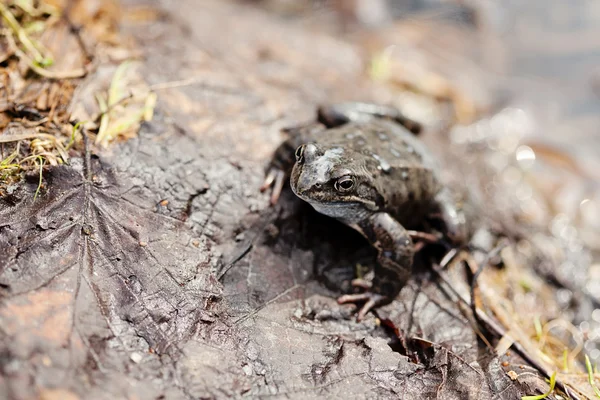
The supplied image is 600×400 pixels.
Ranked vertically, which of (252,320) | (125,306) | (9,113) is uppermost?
(9,113)

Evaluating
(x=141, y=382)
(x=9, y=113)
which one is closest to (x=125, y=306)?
(x=141, y=382)

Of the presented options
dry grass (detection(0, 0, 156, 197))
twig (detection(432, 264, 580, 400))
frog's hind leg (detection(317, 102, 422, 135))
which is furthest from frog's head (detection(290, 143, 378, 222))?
dry grass (detection(0, 0, 156, 197))

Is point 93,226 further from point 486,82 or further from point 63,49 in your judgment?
point 486,82

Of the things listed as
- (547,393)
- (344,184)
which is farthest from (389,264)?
(547,393)

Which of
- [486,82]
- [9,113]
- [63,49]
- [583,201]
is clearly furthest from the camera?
[486,82]

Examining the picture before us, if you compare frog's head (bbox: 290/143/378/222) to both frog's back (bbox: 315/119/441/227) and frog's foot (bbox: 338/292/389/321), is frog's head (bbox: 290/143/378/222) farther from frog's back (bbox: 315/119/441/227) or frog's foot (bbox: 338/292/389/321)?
frog's foot (bbox: 338/292/389/321)
